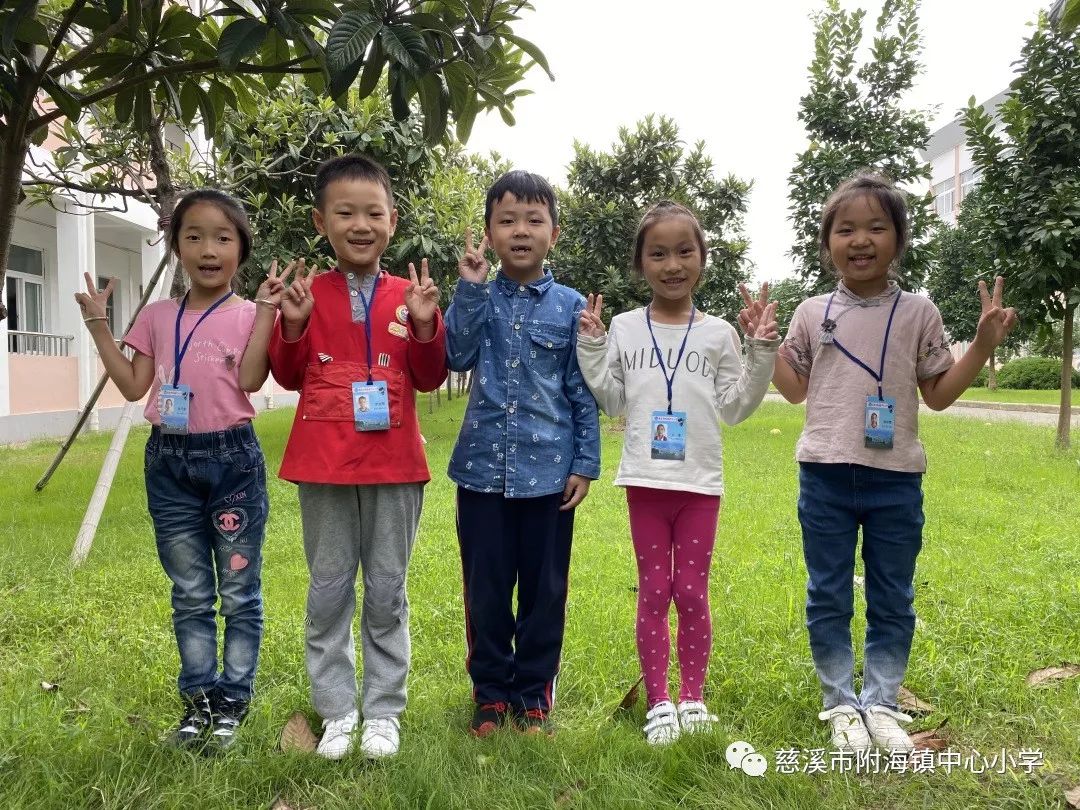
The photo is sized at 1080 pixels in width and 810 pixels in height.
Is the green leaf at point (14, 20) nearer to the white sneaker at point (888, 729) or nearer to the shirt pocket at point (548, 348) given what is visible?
the shirt pocket at point (548, 348)

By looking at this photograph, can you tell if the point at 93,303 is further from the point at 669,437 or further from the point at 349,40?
the point at 669,437

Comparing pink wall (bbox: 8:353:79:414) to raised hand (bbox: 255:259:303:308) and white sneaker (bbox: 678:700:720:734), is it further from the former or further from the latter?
white sneaker (bbox: 678:700:720:734)

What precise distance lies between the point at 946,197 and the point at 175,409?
4041 cm

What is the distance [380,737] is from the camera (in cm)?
199

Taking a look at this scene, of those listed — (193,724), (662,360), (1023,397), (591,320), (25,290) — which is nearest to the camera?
(193,724)

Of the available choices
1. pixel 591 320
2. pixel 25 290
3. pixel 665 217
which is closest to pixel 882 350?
pixel 665 217

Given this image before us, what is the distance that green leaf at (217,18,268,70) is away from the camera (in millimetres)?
1534

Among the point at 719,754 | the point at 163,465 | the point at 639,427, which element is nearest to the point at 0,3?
the point at 163,465

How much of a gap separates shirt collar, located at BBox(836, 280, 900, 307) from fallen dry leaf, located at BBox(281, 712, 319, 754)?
195cm

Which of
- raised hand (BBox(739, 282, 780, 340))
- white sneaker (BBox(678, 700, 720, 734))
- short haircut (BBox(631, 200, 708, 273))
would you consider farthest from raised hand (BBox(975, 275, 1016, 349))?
white sneaker (BBox(678, 700, 720, 734))

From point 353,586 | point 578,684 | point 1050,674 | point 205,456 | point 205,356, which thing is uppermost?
point 205,356

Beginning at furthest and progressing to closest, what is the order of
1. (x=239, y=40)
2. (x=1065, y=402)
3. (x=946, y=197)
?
(x=946, y=197) < (x=1065, y=402) < (x=239, y=40)

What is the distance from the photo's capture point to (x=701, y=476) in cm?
212

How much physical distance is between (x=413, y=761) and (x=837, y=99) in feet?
33.6
